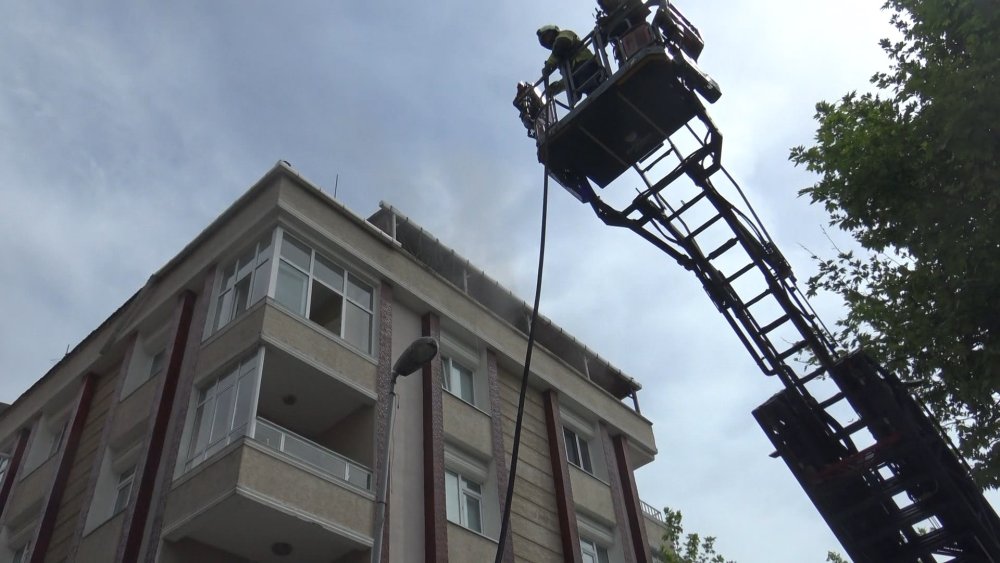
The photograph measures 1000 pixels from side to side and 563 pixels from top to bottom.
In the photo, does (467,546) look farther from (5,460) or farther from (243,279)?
(5,460)

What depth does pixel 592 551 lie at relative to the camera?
23.0 m

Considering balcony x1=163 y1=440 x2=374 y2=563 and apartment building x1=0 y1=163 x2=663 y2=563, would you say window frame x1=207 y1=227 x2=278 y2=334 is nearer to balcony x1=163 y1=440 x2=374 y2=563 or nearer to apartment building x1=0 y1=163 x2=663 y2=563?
apartment building x1=0 y1=163 x2=663 y2=563

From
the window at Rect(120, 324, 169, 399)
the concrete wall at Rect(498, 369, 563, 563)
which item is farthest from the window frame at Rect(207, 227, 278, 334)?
the concrete wall at Rect(498, 369, 563, 563)

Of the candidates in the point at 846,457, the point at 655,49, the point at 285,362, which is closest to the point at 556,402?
the point at 285,362

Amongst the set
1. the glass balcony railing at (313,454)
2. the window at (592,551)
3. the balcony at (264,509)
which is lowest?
the balcony at (264,509)

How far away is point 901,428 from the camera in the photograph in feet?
37.3

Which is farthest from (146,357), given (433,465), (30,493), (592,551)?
(592,551)

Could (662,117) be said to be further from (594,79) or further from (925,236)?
(925,236)

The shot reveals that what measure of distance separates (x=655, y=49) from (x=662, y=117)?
1066mm

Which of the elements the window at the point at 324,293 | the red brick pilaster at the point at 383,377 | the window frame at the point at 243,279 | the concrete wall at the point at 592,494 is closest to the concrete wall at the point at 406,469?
the red brick pilaster at the point at 383,377

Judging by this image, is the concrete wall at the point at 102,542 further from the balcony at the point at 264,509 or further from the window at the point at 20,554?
the window at the point at 20,554

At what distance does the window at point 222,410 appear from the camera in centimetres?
1652

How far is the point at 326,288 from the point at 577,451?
9297 millimetres

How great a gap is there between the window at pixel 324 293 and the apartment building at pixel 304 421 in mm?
56
